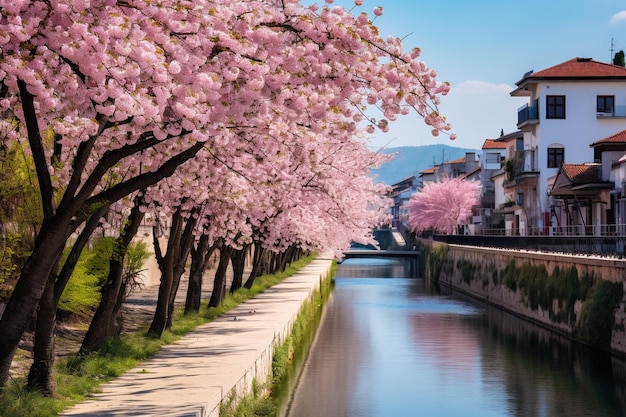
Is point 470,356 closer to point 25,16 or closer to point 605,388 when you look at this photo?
point 605,388

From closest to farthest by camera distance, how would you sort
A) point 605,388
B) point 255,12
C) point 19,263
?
1. point 255,12
2. point 19,263
3. point 605,388

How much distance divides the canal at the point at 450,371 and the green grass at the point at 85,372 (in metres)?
3.48

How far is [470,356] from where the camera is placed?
33750 millimetres

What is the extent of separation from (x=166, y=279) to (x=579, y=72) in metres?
58.3

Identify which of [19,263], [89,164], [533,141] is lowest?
[19,263]

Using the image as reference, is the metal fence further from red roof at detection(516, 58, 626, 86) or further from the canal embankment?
red roof at detection(516, 58, 626, 86)

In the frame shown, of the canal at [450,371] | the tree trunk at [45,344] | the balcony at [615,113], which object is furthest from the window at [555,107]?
the tree trunk at [45,344]

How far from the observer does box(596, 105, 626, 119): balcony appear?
7400 centimetres

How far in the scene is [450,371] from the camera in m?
29.8

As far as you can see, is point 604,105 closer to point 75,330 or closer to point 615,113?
point 615,113

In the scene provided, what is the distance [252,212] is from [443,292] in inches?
1706

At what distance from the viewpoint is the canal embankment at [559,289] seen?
3117 cm

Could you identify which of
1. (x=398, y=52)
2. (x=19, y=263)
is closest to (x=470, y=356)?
(x=19, y=263)

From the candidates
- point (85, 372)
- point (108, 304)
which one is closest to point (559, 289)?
point (108, 304)
